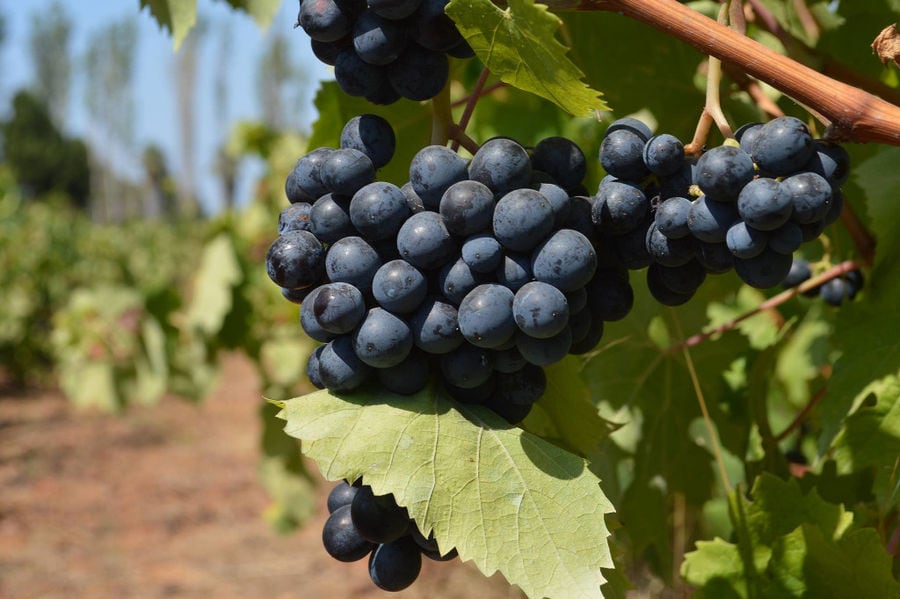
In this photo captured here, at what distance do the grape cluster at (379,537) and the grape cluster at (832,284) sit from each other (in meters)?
0.84

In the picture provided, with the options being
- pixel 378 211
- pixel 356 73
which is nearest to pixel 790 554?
pixel 378 211

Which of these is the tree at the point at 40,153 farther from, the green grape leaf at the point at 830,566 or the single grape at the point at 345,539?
the green grape leaf at the point at 830,566

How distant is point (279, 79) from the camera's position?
41.9m

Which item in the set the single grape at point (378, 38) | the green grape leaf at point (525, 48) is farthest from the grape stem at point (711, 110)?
the single grape at point (378, 38)

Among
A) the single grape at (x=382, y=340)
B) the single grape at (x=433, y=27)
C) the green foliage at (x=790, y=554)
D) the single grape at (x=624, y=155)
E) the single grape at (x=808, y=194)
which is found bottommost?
the green foliage at (x=790, y=554)

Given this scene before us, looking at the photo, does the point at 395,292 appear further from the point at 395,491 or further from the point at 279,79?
the point at 279,79

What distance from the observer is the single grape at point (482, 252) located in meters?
0.85

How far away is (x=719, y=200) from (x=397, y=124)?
0.55 meters

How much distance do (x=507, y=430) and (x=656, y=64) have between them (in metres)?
0.84

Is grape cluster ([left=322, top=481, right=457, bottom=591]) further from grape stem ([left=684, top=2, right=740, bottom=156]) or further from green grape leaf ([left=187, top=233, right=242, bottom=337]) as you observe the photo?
green grape leaf ([left=187, top=233, right=242, bottom=337])

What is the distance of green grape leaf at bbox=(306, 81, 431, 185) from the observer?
1220 mm

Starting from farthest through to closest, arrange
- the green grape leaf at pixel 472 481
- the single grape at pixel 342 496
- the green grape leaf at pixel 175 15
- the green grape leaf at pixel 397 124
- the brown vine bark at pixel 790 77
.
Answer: the green grape leaf at pixel 175 15 < the green grape leaf at pixel 397 124 < the single grape at pixel 342 496 < the green grape leaf at pixel 472 481 < the brown vine bark at pixel 790 77

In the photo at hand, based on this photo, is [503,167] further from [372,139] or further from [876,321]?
[876,321]

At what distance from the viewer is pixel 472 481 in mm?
896
